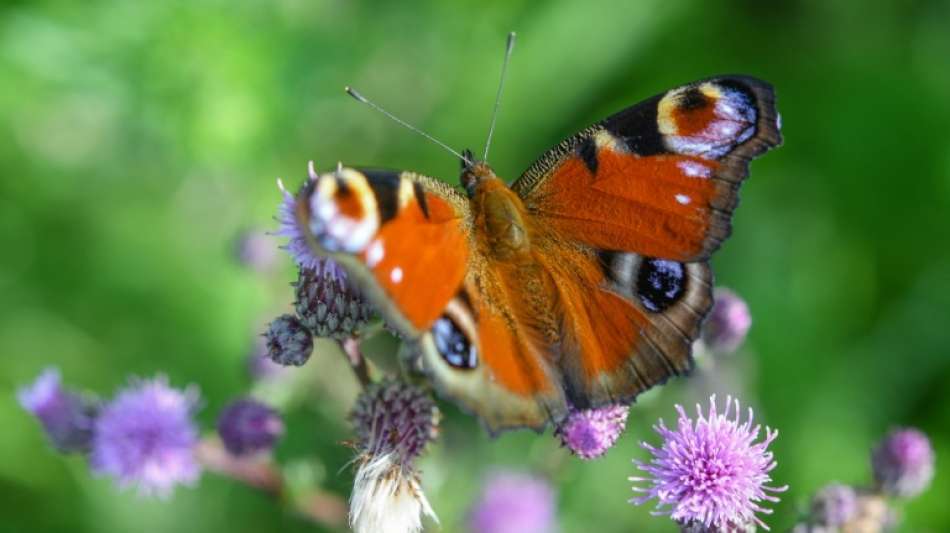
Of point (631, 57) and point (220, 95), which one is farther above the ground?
point (631, 57)

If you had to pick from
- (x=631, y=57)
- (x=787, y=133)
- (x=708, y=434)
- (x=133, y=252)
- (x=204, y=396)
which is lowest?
(x=708, y=434)

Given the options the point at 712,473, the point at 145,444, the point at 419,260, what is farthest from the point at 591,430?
the point at 145,444

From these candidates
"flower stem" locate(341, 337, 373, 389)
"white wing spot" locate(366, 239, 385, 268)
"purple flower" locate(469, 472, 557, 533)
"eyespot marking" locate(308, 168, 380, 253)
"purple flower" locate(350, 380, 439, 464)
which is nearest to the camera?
"eyespot marking" locate(308, 168, 380, 253)

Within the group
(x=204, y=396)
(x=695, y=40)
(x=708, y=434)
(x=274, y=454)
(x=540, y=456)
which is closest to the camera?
(x=708, y=434)

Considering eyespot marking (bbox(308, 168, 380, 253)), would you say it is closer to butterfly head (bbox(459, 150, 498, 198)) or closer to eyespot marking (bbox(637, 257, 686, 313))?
butterfly head (bbox(459, 150, 498, 198))

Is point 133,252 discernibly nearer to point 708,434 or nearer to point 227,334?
point 227,334

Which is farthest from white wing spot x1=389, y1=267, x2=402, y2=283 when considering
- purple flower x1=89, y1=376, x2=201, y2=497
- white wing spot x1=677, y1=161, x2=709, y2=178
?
purple flower x1=89, y1=376, x2=201, y2=497

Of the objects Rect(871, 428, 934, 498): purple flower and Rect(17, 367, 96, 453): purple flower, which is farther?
Rect(17, 367, 96, 453): purple flower

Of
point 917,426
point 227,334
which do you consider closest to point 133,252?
point 227,334
